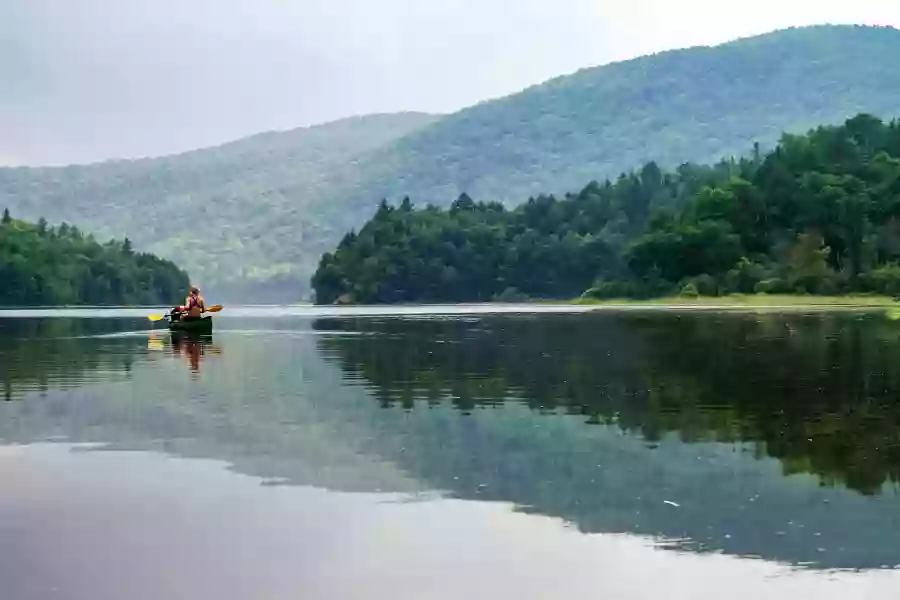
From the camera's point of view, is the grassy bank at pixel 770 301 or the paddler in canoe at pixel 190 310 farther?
the grassy bank at pixel 770 301

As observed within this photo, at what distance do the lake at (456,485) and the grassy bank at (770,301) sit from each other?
8048cm

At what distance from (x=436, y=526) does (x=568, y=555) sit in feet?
6.35

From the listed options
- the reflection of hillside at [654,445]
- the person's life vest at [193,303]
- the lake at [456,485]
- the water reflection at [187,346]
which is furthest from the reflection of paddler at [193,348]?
the lake at [456,485]

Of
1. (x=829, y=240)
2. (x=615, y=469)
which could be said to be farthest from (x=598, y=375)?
(x=829, y=240)

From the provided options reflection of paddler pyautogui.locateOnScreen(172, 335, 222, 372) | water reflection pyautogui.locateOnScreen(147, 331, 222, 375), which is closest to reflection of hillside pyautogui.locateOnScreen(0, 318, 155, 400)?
water reflection pyautogui.locateOnScreen(147, 331, 222, 375)

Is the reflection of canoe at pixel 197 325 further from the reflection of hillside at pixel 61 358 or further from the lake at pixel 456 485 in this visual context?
the lake at pixel 456 485

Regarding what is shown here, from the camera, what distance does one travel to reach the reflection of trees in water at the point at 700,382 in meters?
21.1

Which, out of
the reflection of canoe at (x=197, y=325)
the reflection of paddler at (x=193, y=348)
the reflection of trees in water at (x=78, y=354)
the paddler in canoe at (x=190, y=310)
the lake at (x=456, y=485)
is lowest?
the lake at (x=456, y=485)

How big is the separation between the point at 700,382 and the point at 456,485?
1604cm

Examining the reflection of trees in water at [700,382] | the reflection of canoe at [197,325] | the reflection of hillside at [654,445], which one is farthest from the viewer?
the reflection of canoe at [197,325]

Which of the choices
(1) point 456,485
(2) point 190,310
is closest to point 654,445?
(1) point 456,485

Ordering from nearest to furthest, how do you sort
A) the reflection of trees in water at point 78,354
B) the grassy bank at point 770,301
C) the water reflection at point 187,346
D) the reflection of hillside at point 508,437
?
the reflection of hillside at point 508,437 → the reflection of trees in water at point 78,354 → the water reflection at point 187,346 → the grassy bank at point 770,301

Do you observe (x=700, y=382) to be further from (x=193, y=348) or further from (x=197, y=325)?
(x=197, y=325)

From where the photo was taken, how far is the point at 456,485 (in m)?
17.3
